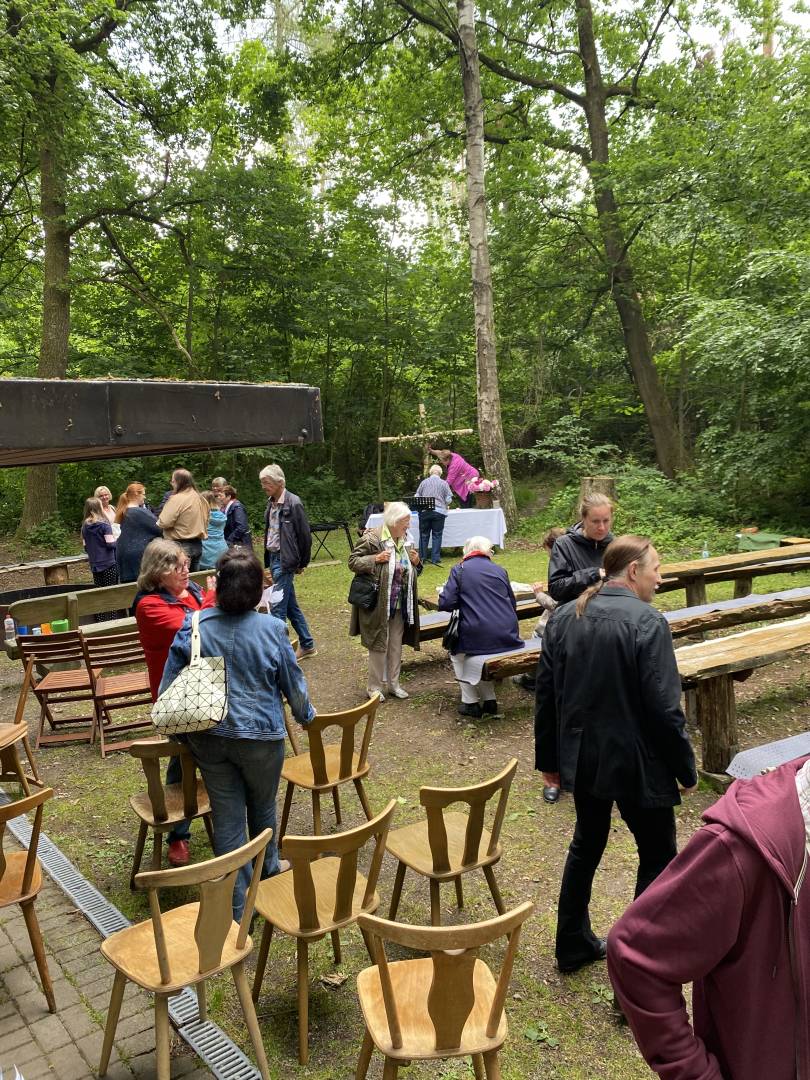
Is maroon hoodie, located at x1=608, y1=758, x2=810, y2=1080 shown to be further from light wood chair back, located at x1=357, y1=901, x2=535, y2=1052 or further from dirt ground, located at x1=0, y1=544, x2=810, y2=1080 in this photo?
dirt ground, located at x1=0, y1=544, x2=810, y2=1080

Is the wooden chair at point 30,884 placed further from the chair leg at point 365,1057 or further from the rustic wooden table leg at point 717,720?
the rustic wooden table leg at point 717,720

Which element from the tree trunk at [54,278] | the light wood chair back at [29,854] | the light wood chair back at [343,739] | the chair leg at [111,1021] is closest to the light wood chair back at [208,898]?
the chair leg at [111,1021]

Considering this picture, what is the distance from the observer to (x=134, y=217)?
616 inches

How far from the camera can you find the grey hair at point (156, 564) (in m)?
4.14

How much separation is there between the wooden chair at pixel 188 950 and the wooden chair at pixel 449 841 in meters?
0.78

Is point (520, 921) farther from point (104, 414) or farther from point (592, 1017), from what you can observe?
point (104, 414)

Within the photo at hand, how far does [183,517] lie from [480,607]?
3824 millimetres

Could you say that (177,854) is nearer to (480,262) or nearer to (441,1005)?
(441,1005)

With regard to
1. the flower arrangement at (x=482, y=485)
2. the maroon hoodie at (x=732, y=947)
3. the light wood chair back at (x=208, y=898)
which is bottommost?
the light wood chair back at (x=208, y=898)

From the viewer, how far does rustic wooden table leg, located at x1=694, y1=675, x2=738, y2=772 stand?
4.93 metres

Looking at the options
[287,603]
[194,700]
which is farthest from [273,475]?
[194,700]

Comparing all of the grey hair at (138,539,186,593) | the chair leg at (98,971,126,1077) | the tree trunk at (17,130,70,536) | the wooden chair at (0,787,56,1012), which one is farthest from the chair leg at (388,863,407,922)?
the tree trunk at (17,130,70,536)

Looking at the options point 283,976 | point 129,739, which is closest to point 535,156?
point 129,739

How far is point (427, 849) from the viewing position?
11.2 feet
